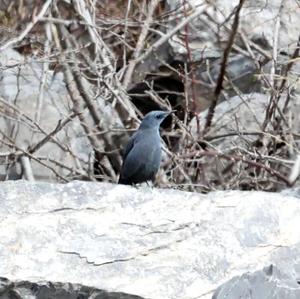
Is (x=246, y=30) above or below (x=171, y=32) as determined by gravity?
below

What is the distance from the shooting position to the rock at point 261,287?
412cm

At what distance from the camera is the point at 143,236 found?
4.65 meters

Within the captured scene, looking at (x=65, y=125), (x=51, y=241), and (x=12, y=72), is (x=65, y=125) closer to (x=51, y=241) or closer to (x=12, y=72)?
(x=12, y=72)

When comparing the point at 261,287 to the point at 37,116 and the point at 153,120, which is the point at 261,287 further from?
the point at 37,116

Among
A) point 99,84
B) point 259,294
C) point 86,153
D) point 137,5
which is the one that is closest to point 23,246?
point 259,294

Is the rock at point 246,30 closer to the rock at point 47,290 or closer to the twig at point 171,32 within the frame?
the twig at point 171,32

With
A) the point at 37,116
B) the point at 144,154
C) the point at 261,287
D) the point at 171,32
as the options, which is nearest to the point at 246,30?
the point at 171,32

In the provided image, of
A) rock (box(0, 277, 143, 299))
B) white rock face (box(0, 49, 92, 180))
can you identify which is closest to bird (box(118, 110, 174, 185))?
white rock face (box(0, 49, 92, 180))

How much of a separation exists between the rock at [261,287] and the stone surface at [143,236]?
186mm

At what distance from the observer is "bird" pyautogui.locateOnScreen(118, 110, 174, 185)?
584 centimetres

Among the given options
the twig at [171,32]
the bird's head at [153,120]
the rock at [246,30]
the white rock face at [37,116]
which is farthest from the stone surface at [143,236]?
the rock at [246,30]

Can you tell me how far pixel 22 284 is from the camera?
4.33 m

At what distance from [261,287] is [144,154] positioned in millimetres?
1806

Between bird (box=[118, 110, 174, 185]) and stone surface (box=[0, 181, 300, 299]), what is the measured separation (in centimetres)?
85
